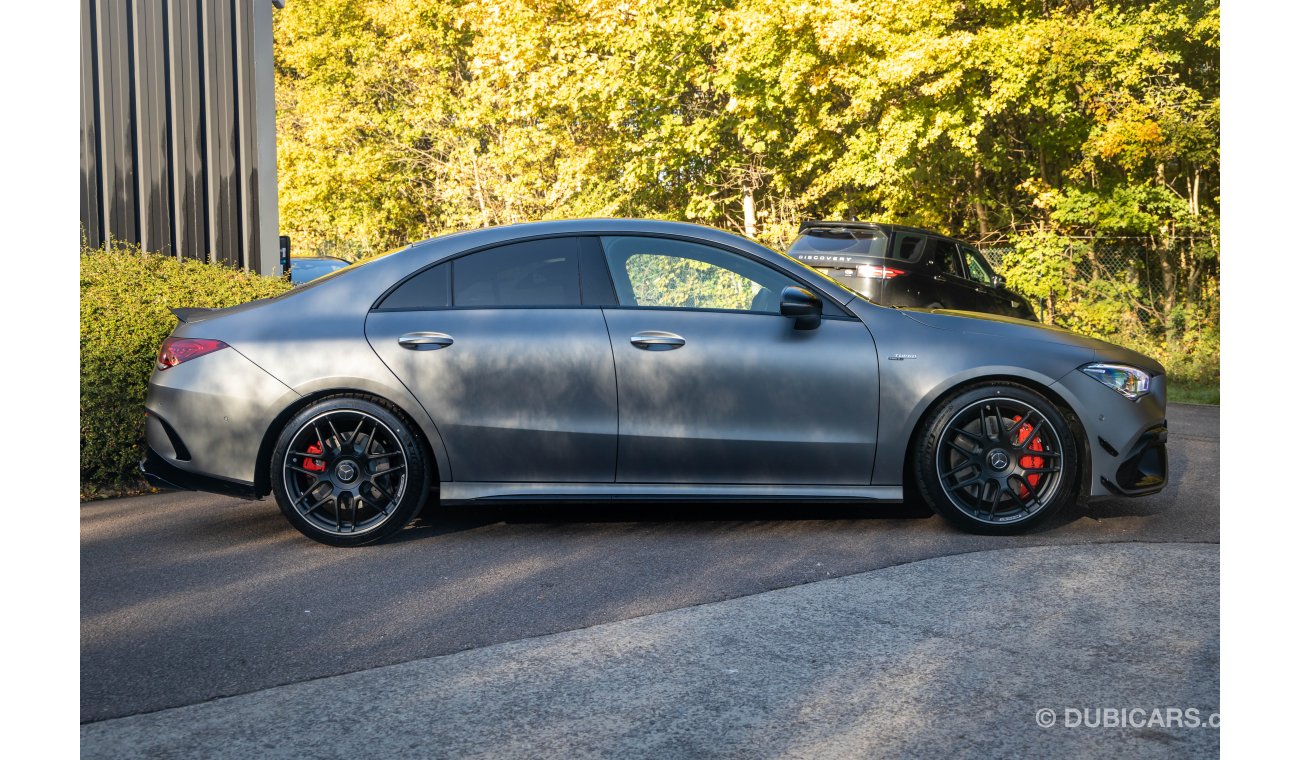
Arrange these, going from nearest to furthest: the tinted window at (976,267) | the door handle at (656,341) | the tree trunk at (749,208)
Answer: the door handle at (656,341)
the tinted window at (976,267)
the tree trunk at (749,208)

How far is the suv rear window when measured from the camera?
14.5m

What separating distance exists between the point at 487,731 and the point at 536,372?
260cm

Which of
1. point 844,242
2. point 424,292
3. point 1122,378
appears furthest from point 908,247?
point 424,292

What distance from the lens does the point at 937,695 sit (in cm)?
383

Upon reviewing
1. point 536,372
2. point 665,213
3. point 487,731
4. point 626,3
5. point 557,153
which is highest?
point 626,3

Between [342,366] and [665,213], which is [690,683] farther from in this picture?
[665,213]

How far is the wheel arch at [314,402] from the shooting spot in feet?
19.3

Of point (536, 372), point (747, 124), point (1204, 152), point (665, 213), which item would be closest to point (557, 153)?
point (665, 213)

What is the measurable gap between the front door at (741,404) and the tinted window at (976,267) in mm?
10335

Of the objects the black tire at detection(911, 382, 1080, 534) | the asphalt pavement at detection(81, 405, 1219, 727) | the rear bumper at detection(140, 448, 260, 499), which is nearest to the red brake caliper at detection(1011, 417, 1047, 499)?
the black tire at detection(911, 382, 1080, 534)

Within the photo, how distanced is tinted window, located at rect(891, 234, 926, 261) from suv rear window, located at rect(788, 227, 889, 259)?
0.19 m

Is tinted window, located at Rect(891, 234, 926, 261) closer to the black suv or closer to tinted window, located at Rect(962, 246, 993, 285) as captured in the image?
the black suv

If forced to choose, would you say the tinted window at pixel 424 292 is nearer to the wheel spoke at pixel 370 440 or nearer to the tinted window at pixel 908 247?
the wheel spoke at pixel 370 440

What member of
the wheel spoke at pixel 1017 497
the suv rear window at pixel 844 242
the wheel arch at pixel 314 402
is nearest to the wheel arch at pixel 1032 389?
the wheel spoke at pixel 1017 497
